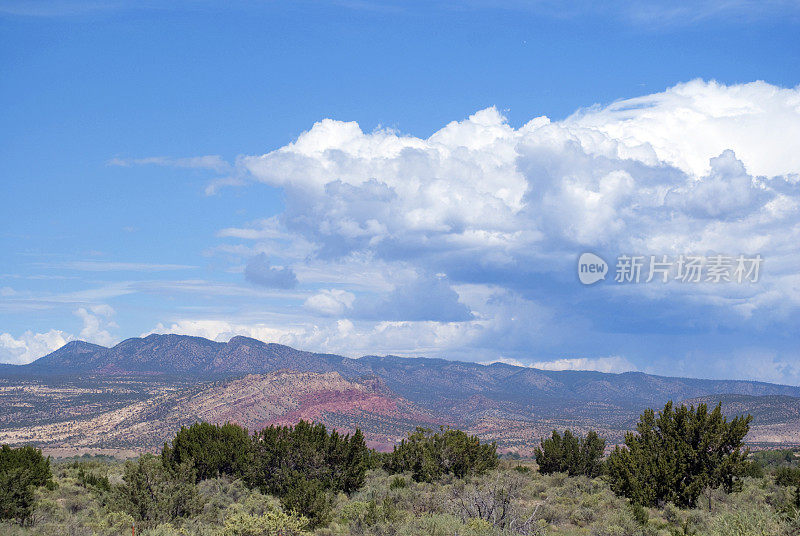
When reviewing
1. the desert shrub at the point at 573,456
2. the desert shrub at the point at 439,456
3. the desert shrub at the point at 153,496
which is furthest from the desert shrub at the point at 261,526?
the desert shrub at the point at 573,456

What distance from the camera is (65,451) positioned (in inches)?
4370

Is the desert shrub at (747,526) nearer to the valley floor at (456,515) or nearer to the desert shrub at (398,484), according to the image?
the valley floor at (456,515)

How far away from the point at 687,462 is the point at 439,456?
1958 cm

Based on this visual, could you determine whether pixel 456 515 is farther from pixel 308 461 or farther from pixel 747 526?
pixel 308 461

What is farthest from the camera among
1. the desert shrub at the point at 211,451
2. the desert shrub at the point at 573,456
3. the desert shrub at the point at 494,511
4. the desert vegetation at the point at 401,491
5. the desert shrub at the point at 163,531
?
the desert shrub at the point at 573,456

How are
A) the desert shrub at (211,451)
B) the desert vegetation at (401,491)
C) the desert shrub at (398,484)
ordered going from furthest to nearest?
the desert shrub at (211,451) < the desert shrub at (398,484) < the desert vegetation at (401,491)

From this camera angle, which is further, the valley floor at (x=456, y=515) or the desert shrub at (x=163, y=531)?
the desert shrub at (x=163, y=531)

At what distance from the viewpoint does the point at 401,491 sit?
36.0 meters

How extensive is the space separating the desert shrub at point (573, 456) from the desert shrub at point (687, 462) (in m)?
17.6

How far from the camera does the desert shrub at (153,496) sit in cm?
2614

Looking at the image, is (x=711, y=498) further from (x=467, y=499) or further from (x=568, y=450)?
(x=568, y=450)

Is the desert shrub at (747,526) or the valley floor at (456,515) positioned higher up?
the desert shrub at (747,526)

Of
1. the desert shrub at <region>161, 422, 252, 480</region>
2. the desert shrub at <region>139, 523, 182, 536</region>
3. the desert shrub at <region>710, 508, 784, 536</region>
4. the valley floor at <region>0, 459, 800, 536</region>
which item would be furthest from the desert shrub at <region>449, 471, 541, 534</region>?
the desert shrub at <region>161, 422, 252, 480</region>

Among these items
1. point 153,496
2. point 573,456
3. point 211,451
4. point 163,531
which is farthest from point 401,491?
point 573,456
